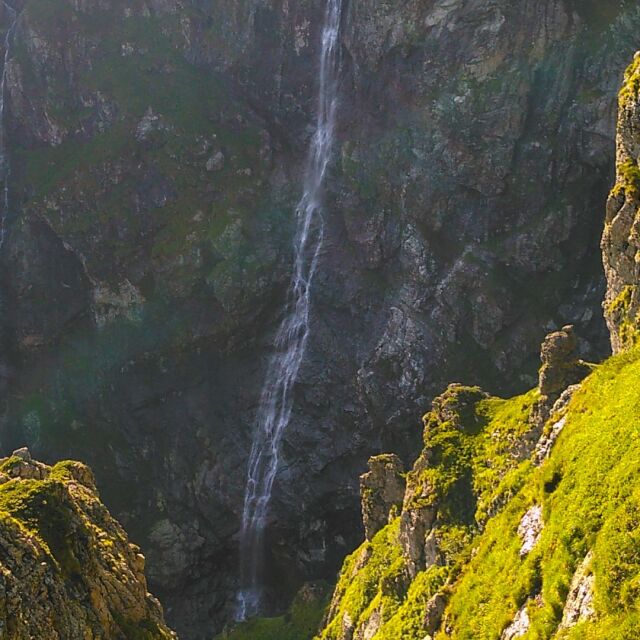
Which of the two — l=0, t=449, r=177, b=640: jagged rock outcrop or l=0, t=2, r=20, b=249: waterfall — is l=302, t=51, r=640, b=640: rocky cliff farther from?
l=0, t=2, r=20, b=249: waterfall

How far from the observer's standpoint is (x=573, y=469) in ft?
60.3

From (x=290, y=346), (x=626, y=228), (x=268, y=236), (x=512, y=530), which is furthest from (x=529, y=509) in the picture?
(x=268, y=236)

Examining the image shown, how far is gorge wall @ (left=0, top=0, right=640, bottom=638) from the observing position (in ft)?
188

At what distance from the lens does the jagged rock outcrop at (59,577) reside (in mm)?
16000

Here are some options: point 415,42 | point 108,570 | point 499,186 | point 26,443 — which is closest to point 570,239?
point 499,186

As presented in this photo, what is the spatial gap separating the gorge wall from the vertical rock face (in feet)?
71.1

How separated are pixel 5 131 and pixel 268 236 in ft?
119

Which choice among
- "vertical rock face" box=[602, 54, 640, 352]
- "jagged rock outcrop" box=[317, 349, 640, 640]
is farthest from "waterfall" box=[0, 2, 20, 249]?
"vertical rock face" box=[602, 54, 640, 352]

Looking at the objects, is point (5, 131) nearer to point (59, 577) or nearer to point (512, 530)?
point (59, 577)

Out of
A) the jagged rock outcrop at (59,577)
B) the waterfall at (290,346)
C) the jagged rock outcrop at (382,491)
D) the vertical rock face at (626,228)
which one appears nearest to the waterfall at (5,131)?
the waterfall at (290,346)

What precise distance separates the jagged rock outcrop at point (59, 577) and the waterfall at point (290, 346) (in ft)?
140

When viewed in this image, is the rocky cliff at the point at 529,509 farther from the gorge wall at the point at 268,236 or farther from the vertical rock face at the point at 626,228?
the gorge wall at the point at 268,236

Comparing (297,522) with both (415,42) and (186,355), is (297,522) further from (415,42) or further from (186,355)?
(415,42)

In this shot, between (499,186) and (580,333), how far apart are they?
14697 millimetres
